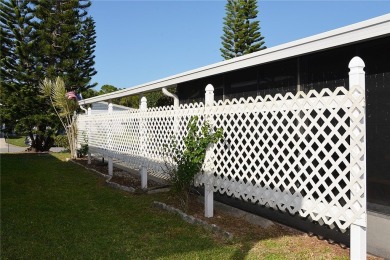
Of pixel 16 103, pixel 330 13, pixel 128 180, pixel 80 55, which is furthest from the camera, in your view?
pixel 80 55

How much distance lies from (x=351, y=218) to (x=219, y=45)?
20.7 meters

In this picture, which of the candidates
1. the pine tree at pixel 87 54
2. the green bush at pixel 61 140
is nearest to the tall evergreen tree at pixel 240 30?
the pine tree at pixel 87 54

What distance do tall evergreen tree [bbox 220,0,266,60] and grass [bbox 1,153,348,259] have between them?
56.5ft

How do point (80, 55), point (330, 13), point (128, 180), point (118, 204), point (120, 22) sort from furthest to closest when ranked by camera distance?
point (80, 55)
point (120, 22)
point (330, 13)
point (128, 180)
point (118, 204)

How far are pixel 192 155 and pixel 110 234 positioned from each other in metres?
1.56

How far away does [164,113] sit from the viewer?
6137 mm

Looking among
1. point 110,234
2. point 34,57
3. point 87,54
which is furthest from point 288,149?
point 87,54

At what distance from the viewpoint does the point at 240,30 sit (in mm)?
21828

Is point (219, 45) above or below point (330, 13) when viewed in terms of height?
above

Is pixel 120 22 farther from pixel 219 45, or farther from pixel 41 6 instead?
pixel 219 45

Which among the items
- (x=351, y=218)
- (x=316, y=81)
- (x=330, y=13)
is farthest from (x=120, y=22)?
(x=351, y=218)

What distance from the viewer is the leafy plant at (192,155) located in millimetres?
4754

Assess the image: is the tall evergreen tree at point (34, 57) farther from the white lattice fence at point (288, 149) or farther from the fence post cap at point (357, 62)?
the fence post cap at point (357, 62)

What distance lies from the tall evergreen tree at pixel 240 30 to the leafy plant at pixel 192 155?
1766 centimetres
